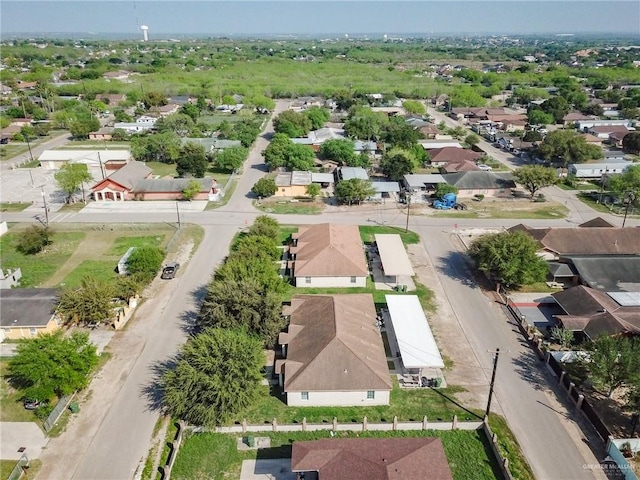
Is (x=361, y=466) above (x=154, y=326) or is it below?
above

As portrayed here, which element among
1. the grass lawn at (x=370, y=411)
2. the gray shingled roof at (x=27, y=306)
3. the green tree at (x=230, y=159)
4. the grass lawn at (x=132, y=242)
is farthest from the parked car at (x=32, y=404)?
the green tree at (x=230, y=159)

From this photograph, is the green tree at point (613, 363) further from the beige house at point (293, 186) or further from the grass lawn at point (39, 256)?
the grass lawn at point (39, 256)

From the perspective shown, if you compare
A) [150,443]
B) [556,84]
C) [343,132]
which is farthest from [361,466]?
[556,84]

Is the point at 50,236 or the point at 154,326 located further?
the point at 50,236

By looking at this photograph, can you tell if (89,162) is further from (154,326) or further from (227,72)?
(227,72)

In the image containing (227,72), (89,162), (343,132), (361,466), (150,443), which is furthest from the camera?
(227,72)
